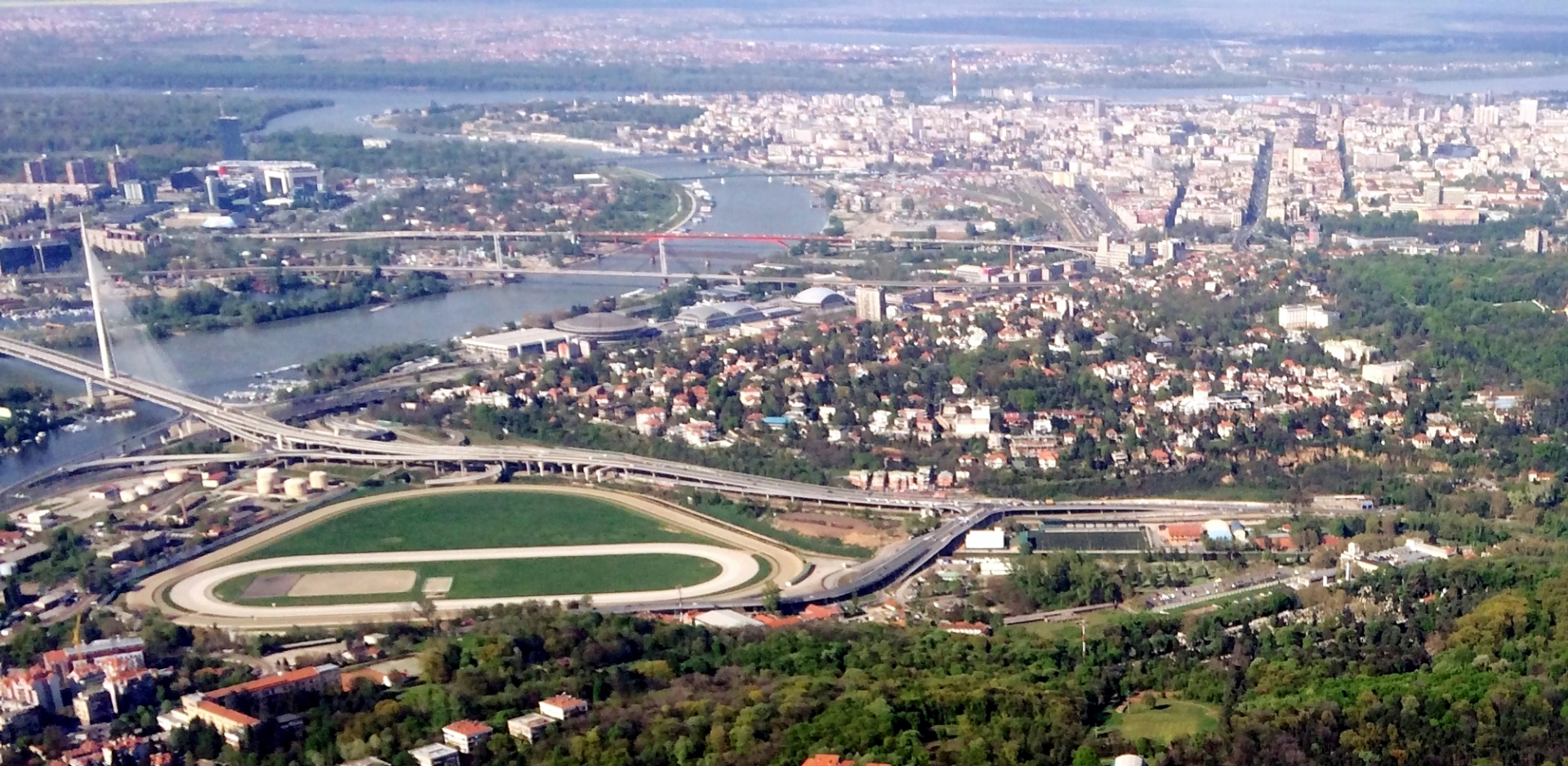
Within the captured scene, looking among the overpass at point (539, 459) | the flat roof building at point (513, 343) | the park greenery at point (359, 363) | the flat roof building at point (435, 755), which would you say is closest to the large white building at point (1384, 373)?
the overpass at point (539, 459)

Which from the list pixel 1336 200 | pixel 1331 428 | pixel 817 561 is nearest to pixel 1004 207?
pixel 1336 200

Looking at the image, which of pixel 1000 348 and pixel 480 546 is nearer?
pixel 480 546

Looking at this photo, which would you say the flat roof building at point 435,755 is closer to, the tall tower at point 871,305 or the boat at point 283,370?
the boat at point 283,370

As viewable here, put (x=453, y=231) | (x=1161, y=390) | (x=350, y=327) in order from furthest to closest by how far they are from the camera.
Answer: (x=453, y=231), (x=350, y=327), (x=1161, y=390)

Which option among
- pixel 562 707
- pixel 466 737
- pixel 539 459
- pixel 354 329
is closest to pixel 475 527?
pixel 539 459

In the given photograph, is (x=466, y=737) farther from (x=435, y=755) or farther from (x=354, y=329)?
(x=354, y=329)

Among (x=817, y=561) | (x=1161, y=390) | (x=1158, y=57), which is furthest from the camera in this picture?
(x=1158, y=57)

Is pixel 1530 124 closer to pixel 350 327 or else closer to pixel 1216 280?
pixel 1216 280
